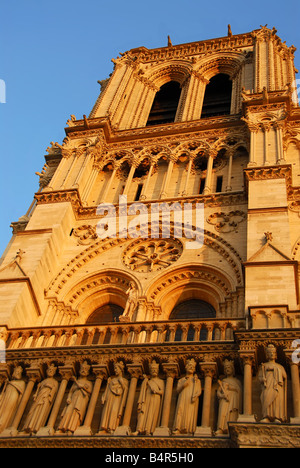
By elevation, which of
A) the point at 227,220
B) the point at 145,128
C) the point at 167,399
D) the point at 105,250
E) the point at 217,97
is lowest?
the point at 167,399

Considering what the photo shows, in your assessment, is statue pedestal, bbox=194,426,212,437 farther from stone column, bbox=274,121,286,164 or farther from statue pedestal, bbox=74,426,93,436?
stone column, bbox=274,121,286,164

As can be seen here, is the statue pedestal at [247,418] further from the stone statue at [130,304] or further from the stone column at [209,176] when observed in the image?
the stone column at [209,176]

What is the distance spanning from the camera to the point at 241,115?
23078 mm

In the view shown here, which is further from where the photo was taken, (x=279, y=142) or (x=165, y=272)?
(x=279, y=142)

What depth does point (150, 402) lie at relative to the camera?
1167 centimetres

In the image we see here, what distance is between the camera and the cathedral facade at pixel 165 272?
11.5 m

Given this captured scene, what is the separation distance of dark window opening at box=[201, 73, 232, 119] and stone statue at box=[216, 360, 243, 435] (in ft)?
53.8

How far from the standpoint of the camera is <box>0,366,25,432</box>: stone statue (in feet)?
40.1

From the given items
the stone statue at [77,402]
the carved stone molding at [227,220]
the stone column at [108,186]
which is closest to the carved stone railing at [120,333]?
the stone statue at [77,402]

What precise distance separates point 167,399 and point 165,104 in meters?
19.8

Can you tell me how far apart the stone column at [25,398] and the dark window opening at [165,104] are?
16.1 metres

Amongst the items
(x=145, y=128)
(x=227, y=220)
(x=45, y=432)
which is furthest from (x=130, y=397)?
(x=145, y=128)

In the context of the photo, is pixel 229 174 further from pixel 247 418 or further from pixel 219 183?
pixel 247 418
